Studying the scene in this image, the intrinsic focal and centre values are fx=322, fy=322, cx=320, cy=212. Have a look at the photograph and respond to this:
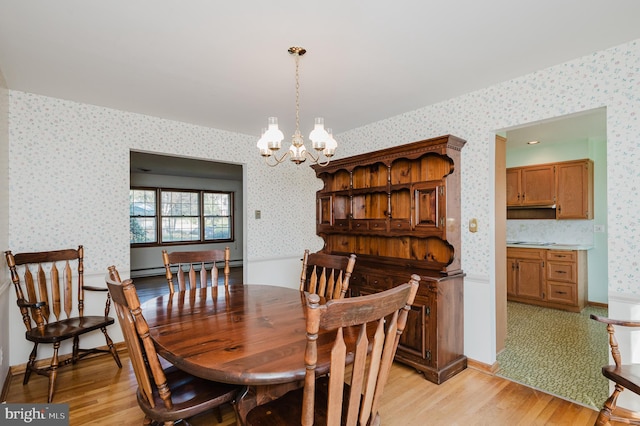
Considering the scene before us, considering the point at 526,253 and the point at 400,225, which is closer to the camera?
the point at 400,225

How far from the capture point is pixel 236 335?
158cm

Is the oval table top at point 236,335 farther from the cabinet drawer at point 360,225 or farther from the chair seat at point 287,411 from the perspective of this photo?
the cabinet drawer at point 360,225

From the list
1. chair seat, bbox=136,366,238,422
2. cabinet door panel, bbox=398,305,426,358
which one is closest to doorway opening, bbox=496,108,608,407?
cabinet door panel, bbox=398,305,426,358

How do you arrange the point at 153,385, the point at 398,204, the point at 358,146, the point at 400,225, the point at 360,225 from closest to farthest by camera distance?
the point at 153,385 < the point at 400,225 < the point at 398,204 < the point at 360,225 < the point at 358,146

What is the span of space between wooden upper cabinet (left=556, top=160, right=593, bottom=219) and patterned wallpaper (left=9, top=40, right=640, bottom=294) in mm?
2882

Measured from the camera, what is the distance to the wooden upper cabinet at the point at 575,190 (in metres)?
4.66

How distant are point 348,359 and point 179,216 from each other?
25.8 ft

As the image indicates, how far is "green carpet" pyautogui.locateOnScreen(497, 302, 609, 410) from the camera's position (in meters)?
2.54

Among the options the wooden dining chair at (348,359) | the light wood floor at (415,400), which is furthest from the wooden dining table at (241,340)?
the light wood floor at (415,400)

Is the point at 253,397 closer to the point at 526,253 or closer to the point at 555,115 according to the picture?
the point at 555,115

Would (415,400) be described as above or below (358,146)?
below

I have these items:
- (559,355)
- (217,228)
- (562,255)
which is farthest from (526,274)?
(217,228)

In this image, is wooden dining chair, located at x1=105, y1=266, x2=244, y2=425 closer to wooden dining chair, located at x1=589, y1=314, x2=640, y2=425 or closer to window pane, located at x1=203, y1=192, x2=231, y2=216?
wooden dining chair, located at x1=589, y1=314, x2=640, y2=425

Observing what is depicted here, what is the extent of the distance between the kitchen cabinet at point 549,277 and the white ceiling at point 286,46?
3183mm
